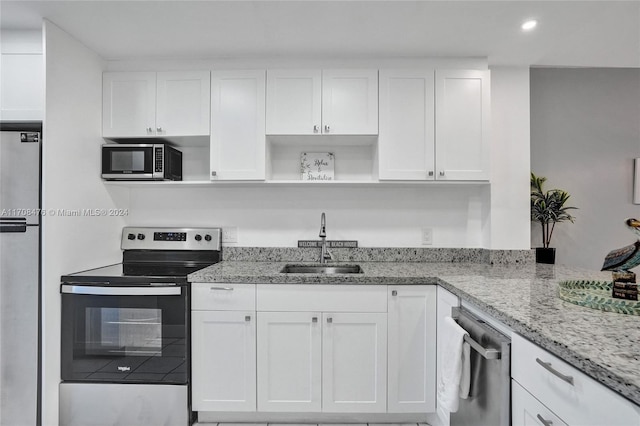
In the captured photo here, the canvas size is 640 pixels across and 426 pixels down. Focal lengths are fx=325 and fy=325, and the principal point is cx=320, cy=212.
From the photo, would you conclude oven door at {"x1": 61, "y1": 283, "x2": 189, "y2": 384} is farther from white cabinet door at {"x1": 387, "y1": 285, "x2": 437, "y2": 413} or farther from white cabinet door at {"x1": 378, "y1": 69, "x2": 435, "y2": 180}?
white cabinet door at {"x1": 378, "y1": 69, "x2": 435, "y2": 180}

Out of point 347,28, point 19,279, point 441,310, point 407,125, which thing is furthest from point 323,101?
point 19,279

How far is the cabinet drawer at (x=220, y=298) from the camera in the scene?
→ 1.91m

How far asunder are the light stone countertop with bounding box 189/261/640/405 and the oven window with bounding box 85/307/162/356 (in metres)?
0.35

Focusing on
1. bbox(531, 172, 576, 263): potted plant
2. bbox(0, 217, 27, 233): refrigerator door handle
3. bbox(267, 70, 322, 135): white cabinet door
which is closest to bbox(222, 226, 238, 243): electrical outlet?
bbox(267, 70, 322, 135): white cabinet door

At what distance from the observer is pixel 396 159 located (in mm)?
2207

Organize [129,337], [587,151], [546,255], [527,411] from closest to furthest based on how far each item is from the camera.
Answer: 1. [527,411]
2. [129,337]
3. [546,255]
4. [587,151]

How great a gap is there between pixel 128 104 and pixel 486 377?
2.61 meters

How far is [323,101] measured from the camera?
2.20 m

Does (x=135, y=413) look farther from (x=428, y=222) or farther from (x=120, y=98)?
(x=428, y=222)

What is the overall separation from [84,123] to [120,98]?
302mm

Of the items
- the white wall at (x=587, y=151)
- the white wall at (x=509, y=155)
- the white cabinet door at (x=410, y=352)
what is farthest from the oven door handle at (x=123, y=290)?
the white wall at (x=587, y=151)

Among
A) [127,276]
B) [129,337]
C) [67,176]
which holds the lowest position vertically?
[129,337]

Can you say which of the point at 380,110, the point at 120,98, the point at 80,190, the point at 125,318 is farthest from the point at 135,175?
the point at 380,110

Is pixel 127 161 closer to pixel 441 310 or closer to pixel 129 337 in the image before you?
pixel 129 337
